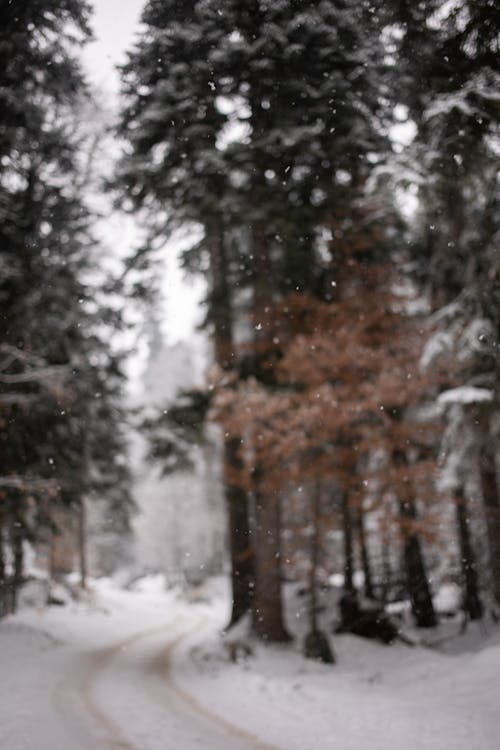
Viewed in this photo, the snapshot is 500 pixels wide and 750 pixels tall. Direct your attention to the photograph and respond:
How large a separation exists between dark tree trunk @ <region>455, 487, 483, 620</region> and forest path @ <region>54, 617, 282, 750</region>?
319 inches

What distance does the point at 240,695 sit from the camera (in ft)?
30.5

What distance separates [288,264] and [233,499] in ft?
21.8

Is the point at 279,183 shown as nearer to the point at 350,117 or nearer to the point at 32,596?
the point at 350,117

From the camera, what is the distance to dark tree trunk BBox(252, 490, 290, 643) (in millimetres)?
12828

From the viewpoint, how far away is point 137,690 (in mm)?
9547

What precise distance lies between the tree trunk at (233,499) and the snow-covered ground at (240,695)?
147 cm

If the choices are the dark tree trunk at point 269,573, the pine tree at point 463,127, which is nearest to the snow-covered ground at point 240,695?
the dark tree trunk at point 269,573

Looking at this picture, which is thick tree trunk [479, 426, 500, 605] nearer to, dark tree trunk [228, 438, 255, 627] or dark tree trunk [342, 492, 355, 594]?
dark tree trunk [342, 492, 355, 594]

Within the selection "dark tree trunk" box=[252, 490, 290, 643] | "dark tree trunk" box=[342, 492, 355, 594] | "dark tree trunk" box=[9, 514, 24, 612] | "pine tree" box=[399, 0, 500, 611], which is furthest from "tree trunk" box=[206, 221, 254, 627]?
"pine tree" box=[399, 0, 500, 611]

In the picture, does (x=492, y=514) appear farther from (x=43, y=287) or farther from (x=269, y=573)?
(x=43, y=287)

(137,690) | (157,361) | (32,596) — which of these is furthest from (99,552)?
(137,690)

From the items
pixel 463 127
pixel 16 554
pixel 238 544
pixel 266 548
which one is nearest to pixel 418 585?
pixel 266 548

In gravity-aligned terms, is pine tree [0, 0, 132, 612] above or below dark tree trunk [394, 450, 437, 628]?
above

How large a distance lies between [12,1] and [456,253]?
37.5 ft
